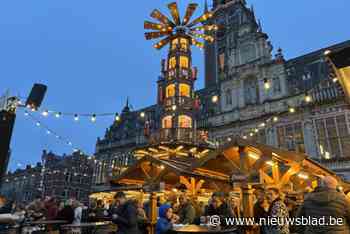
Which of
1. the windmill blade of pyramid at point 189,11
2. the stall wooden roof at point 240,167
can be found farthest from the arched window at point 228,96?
the stall wooden roof at point 240,167

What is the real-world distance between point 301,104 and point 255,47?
23.2 ft

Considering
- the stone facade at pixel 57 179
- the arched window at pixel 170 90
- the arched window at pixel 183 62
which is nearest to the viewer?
the arched window at pixel 170 90

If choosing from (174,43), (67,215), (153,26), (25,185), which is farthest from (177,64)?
(25,185)

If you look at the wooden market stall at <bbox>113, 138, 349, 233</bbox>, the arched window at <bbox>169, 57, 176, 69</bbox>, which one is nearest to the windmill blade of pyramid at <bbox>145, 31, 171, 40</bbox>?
the arched window at <bbox>169, 57, 176, 69</bbox>

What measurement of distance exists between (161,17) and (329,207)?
21036 mm

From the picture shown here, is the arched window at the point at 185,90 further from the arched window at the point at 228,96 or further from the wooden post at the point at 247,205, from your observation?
the wooden post at the point at 247,205

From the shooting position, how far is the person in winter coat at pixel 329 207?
140 inches

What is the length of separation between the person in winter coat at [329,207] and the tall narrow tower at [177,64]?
52.5 ft

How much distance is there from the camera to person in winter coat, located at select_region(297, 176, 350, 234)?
3566 millimetres

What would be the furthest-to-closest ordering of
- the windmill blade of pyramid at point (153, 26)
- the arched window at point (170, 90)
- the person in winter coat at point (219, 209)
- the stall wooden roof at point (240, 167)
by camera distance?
the windmill blade of pyramid at point (153, 26)
the arched window at point (170, 90)
the stall wooden roof at point (240, 167)
the person in winter coat at point (219, 209)

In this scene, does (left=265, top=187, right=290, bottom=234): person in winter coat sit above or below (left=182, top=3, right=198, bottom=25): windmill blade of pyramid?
below

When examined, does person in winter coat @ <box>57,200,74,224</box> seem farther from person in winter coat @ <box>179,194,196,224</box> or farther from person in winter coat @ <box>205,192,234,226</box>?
person in winter coat @ <box>205,192,234,226</box>

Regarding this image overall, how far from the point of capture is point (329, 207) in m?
3.60

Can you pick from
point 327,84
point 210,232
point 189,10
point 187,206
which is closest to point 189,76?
point 189,10
